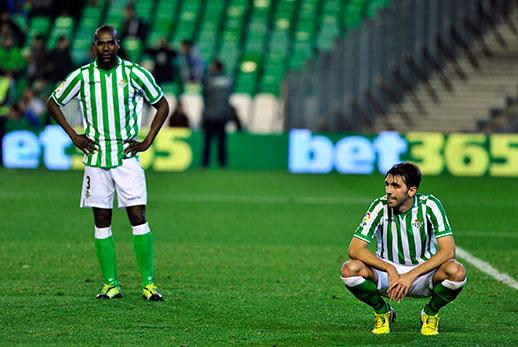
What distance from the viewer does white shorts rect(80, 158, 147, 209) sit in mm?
8500

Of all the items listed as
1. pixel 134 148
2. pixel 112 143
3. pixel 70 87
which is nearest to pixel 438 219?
pixel 134 148

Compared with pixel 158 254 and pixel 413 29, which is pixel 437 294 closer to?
pixel 158 254

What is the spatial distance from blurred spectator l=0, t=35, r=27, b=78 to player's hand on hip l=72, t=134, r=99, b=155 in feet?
56.5

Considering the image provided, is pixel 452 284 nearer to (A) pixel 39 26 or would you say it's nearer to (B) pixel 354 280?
(B) pixel 354 280

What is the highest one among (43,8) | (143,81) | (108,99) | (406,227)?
(43,8)

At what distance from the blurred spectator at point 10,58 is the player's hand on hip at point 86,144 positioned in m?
17.2

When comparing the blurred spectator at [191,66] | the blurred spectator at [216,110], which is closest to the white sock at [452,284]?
the blurred spectator at [216,110]

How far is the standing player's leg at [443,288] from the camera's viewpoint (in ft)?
22.7

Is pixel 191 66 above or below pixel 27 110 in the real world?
above

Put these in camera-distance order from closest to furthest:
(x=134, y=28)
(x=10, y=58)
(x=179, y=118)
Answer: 1. (x=179, y=118)
2. (x=10, y=58)
3. (x=134, y=28)

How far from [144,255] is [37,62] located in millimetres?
17378

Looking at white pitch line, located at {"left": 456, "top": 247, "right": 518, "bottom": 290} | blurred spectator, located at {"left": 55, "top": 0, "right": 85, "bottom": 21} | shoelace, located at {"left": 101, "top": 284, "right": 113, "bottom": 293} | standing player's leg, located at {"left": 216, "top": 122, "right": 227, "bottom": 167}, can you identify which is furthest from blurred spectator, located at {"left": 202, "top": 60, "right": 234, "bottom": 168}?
shoelace, located at {"left": 101, "top": 284, "right": 113, "bottom": 293}

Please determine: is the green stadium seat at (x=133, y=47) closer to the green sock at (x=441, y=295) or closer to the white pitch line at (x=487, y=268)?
the white pitch line at (x=487, y=268)

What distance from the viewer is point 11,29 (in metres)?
27.0
